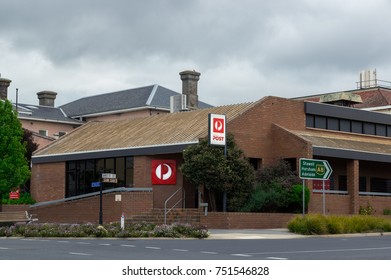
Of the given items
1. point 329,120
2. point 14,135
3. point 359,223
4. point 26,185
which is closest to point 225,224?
point 359,223

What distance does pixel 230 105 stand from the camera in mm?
47531

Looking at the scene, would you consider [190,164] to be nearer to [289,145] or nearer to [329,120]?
[289,145]

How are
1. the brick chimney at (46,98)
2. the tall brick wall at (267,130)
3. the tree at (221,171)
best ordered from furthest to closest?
the brick chimney at (46,98) < the tall brick wall at (267,130) < the tree at (221,171)

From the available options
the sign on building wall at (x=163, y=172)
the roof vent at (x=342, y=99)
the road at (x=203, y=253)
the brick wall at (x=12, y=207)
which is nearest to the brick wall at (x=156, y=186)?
the sign on building wall at (x=163, y=172)

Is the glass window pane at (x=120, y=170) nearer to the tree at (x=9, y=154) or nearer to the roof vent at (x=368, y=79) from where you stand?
the tree at (x=9, y=154)

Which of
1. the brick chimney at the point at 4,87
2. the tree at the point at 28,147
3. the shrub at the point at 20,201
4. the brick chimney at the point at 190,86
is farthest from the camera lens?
the brick chimney at the point at 4,87

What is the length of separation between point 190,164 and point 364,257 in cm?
2121

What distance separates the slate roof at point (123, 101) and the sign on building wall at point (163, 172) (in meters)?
Result: 25.9

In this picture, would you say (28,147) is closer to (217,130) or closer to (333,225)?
(217,130)

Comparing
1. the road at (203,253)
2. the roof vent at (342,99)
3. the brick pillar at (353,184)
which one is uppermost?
the roof vent at (342,99)

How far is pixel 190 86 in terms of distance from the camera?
220 ft

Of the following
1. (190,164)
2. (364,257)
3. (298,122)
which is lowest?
(364,257)

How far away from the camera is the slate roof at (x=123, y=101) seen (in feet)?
237

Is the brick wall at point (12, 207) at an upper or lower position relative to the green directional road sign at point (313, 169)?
lower
